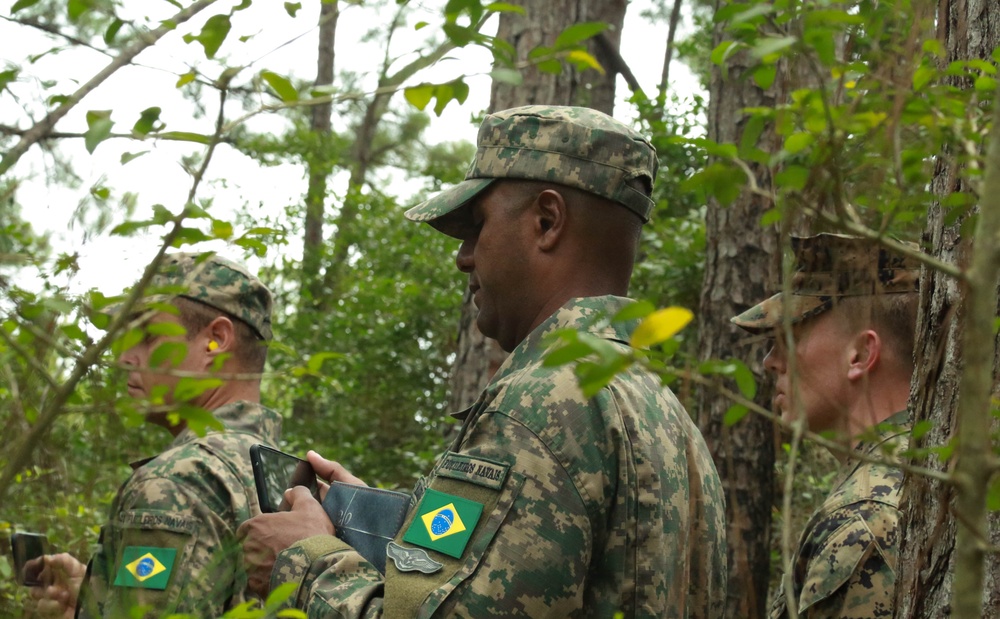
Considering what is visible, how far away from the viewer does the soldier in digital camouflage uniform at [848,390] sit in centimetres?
261

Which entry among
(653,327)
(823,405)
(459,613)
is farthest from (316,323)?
(653,327)

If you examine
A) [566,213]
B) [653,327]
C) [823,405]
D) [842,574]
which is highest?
[566,213]

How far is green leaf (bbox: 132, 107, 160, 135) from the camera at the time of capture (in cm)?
151

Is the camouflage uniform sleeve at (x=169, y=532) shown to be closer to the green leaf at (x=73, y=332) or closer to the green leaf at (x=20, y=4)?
the green leaf at (x=73, y=332)

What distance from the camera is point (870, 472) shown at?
9.28 ft

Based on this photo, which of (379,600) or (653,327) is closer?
(653,327)

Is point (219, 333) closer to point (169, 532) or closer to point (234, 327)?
point (234, 327)

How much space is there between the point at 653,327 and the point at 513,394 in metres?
1.02

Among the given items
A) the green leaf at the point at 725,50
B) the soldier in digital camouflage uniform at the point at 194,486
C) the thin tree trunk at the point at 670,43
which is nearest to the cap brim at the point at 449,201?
the soldier in digital camouflage uniform at the point at 194,486

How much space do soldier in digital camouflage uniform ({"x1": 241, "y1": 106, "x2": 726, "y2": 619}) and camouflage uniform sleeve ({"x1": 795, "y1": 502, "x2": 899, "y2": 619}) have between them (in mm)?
292

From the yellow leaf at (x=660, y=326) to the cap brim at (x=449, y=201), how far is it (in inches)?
57.0

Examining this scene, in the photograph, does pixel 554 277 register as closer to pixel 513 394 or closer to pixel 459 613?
pixel 513 394

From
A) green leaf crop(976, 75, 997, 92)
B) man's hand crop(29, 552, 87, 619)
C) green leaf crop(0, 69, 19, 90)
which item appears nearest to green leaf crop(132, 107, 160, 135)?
green leaf crop(0, 69, 19, 90)

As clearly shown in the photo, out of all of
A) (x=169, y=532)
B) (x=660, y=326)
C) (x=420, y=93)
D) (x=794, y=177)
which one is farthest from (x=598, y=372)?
(x=169, y=532)
